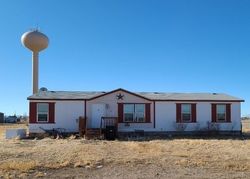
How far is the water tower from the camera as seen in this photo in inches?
1708

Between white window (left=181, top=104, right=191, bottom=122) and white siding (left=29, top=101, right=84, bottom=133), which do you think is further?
white window (left=181, top=104, right=191, bottom=122)

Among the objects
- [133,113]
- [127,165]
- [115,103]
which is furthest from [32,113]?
[127,165]

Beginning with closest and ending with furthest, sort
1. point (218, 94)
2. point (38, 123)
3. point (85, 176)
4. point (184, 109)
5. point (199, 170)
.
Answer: point (85, 176) < point (199, 170) < point (38, 123) < point (184, 109) < point (218, 94)

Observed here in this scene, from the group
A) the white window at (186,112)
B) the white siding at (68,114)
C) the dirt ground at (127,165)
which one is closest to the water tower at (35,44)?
the white siding at (68,114)

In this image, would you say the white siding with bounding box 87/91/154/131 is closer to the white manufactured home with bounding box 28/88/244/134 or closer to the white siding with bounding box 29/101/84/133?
the white manufactured home with bounding box 28/88/244/134

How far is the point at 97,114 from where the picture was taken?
31391 mm

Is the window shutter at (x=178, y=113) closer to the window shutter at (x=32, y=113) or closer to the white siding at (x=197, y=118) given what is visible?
the white siding at (x=197, y=118)

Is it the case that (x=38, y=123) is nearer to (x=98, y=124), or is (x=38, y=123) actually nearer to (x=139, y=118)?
(x=98, y=124)

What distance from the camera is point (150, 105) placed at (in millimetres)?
32188

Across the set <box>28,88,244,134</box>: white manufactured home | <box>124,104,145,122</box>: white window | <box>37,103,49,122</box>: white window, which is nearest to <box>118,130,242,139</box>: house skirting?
<box>28,88,244,134</box>: white manufactured home

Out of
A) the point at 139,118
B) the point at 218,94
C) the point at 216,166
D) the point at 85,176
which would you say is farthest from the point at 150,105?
the point at 85,176

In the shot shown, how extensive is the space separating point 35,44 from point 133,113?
55.1ft

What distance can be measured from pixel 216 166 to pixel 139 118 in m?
17.7

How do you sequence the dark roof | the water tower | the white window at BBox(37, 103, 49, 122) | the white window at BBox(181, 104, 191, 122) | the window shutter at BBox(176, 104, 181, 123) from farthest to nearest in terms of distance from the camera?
the water tower < the white window at BBox(181, 104, 191, 122) < the window shutter at BBox(176, 104, 181, 123) < the dark roof < the white window at BBox(37, 103, 49, 122)
